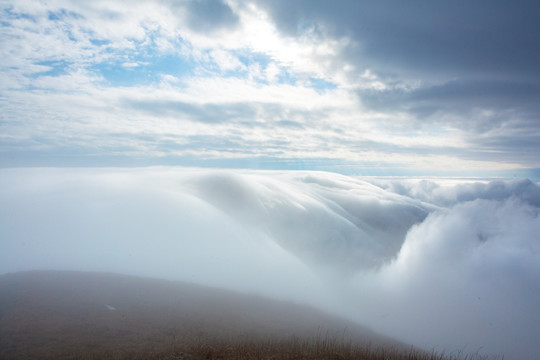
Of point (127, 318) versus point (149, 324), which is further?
point (127, 318)

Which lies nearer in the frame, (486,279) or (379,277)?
(486,279)

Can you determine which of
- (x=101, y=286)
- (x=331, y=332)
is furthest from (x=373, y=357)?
(x=101, y=286)

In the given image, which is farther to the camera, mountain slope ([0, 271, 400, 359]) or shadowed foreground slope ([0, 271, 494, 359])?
mountain slope ([0, 271, 400, 359])

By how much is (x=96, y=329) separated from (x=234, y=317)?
29.5ft

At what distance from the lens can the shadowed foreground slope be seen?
43.0 feet

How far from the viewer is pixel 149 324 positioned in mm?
18219

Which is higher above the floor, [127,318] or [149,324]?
[149,324]

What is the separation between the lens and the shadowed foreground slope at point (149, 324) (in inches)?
516

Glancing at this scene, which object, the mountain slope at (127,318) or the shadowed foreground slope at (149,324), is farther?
the mountain slope at (127,318)

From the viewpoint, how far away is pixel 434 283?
83.1 metres

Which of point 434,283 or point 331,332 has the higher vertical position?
point 331,332

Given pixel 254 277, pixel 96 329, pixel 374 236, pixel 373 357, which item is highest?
pixel 373 357

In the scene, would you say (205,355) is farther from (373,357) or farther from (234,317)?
(234,317)

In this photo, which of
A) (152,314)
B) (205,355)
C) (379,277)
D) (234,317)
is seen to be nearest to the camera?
(205,355)
